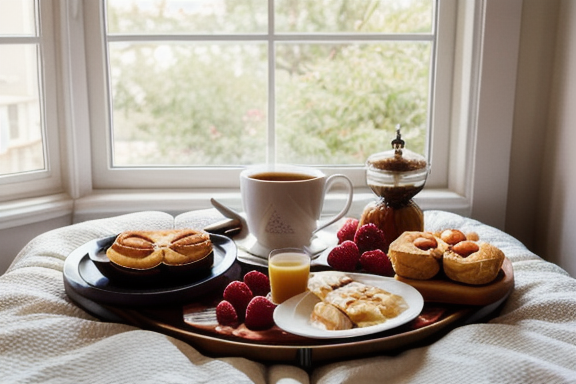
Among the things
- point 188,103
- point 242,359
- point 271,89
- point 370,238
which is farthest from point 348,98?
point 242,359

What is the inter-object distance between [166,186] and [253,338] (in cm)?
97

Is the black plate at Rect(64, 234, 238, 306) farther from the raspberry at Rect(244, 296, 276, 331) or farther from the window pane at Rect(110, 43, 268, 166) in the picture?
the window pane at Rect(110, 43, 268, 166)

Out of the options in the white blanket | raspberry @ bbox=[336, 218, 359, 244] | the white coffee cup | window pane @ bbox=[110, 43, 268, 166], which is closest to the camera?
the white blanket

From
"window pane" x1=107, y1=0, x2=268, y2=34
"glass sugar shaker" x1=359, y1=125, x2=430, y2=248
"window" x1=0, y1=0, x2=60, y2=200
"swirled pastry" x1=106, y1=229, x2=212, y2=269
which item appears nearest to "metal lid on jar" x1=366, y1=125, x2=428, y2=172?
"glass sugar shaker" x1=359, y1=125, x2=430, y2=248

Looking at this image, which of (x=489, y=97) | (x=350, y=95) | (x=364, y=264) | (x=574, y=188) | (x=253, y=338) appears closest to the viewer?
(x=253, y=338)

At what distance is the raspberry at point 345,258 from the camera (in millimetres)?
1132

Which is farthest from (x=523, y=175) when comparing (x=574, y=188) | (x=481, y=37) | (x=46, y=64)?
(x=46, y=64)

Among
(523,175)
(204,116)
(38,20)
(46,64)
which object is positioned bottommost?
(523,175)

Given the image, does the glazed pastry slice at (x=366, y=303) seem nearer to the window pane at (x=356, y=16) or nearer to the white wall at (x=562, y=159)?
the white wall at (x=562, y=159)

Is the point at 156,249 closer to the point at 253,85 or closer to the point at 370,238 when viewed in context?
the point at 370,238

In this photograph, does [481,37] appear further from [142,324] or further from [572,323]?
[142,324]

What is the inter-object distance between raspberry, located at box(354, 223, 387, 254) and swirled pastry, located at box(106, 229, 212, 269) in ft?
0.98

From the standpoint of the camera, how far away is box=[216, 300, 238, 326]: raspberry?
952mm

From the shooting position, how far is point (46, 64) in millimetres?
1643
